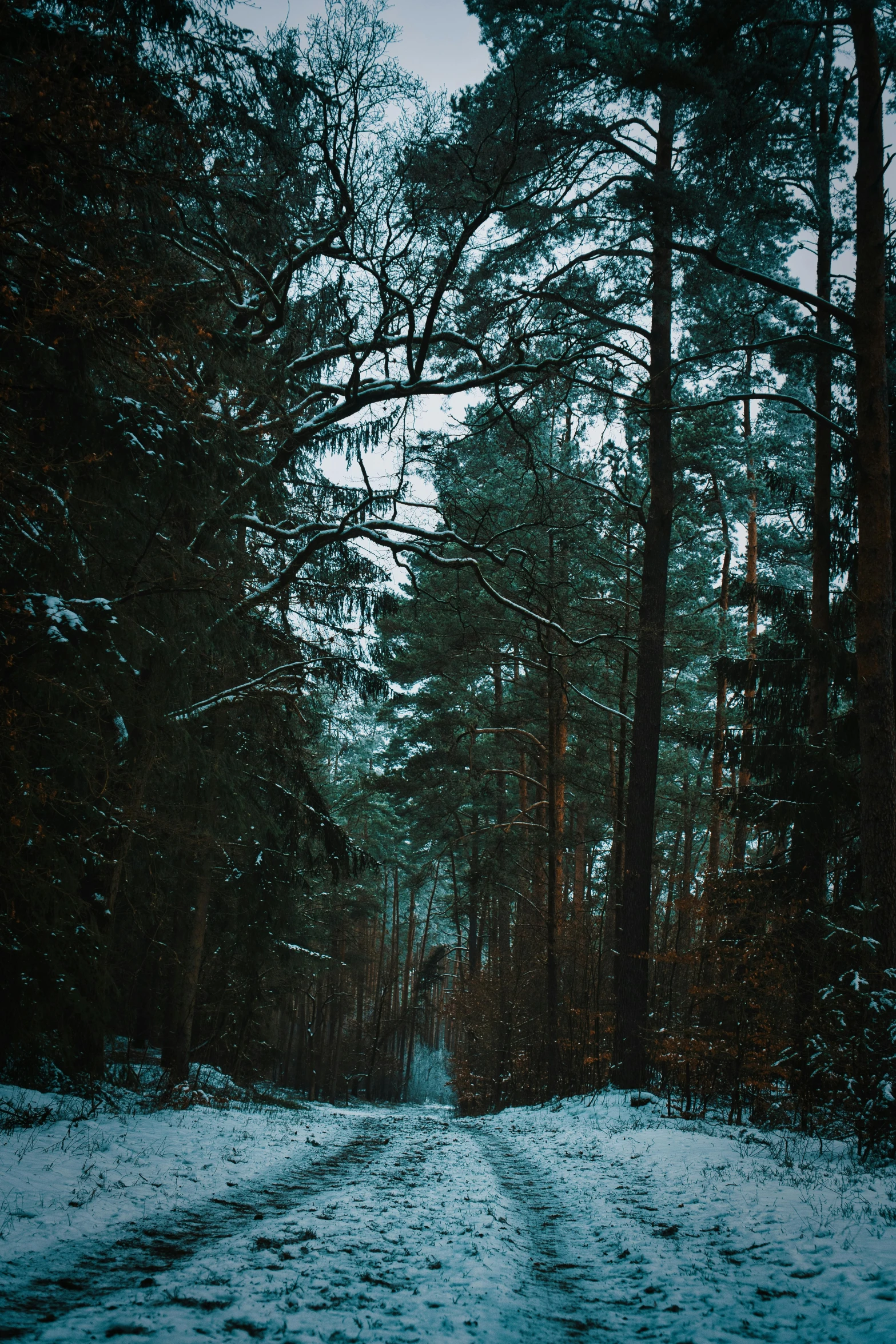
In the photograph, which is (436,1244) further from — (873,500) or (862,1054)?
(873,500)

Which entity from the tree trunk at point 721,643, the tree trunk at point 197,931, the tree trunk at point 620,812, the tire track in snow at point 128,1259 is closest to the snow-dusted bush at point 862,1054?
the tire track in snow at point 128,1259

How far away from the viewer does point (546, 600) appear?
986cm

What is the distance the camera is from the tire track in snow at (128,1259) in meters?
2.67

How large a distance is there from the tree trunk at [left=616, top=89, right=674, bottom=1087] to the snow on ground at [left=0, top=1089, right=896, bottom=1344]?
3.37m

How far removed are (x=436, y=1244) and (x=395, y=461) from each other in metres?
8.56

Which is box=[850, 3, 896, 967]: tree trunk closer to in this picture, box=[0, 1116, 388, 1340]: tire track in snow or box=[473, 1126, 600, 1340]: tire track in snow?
box=[473, 1126, 600, 1340]: tire track in snow

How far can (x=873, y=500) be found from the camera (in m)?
7.25

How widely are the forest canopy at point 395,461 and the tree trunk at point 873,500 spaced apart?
41 millimetres

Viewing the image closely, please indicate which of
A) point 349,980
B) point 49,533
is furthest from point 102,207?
point 349,980

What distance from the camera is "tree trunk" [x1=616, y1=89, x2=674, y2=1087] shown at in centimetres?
1016

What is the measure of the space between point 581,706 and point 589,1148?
11.6 metres

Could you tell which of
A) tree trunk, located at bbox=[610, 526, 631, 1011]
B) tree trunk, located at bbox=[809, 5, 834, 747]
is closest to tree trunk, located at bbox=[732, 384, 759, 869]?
tree trunk, located at bbox=[809, 5, 834, 747]

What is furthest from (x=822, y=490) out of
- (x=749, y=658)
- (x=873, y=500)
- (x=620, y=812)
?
(x=620, y=812)

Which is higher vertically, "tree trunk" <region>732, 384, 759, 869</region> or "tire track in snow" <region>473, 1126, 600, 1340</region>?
"tree trunk" <region>732, 384, 759, 869</region>
